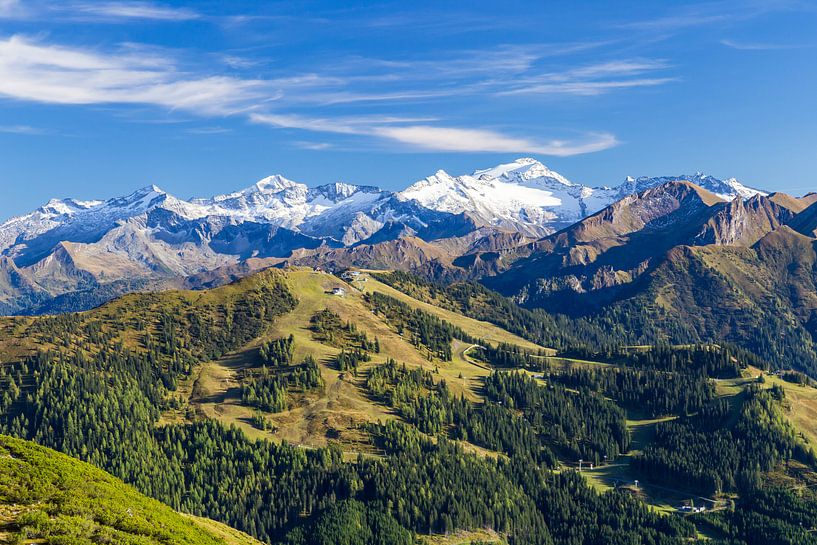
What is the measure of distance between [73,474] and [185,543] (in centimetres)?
2255

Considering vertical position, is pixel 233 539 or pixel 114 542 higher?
pixel 114 542

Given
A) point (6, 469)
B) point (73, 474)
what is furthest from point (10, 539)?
point (73, 474)

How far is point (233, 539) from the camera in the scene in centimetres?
13462

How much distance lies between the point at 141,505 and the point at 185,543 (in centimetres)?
1661

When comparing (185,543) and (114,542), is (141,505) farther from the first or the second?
(114,542)

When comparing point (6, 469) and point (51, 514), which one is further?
point (6, 469)

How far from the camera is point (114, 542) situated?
277ft

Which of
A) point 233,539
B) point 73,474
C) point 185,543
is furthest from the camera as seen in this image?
point 233,539

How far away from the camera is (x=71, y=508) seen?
91.1 meters

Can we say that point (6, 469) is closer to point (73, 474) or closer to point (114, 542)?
point (73, 474)

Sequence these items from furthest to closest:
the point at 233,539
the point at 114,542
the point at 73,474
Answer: the point at 233,539 → the point at 73,474 → the point at 114,542

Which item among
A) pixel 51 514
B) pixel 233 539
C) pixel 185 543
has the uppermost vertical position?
pixel 51 514

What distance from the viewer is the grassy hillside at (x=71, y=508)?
274ft

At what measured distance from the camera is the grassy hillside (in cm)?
8338
